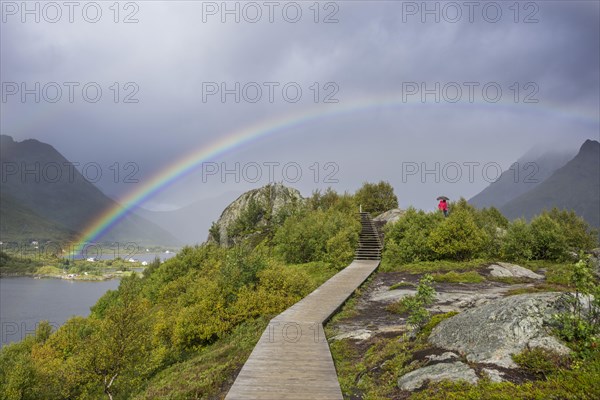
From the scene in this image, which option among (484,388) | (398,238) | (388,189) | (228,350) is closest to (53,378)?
(228,350)

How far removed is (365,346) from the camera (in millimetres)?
8719

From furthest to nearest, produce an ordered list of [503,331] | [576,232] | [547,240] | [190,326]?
[576,232]
[547,240]
[190,326]
[503,331]

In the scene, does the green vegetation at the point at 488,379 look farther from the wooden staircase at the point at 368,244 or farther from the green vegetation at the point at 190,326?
the wooden staircase at the point at 368,244

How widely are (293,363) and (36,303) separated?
12757cm

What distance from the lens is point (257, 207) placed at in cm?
4744

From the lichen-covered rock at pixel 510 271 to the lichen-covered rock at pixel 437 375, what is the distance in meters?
13.8

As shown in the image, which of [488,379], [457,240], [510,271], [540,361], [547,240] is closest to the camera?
[488,379]

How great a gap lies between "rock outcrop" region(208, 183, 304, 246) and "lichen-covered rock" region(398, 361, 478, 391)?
129 feet

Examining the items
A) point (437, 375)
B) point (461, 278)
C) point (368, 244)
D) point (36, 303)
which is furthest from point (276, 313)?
point (36, 303)

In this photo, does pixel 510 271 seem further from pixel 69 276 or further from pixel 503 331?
pixel 69 276

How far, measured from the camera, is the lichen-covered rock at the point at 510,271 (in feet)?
57.8

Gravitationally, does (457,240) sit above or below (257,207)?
below

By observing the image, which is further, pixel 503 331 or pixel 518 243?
pixel 518 243

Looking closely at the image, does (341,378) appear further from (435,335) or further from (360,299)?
(360,299)
